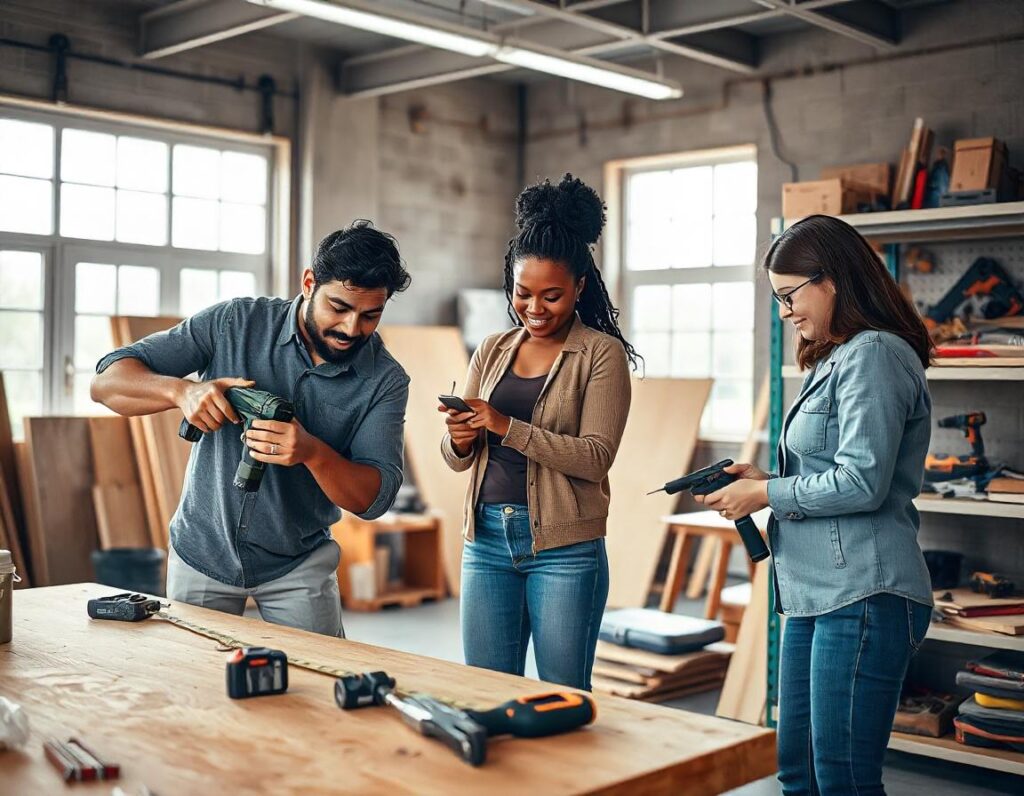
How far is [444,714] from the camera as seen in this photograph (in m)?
1.59

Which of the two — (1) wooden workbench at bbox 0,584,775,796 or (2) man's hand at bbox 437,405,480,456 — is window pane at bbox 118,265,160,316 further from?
(1) wooden workbench at bbox 0,584,775,796

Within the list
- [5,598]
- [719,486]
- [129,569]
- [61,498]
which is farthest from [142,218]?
[719,486]

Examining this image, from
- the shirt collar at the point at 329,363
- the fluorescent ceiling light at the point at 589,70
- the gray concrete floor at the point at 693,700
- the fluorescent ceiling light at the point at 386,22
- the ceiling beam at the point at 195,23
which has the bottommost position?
the gray concrete floor at the point at 693,700

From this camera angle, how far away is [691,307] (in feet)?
23.7

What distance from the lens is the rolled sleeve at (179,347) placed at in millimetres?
2488

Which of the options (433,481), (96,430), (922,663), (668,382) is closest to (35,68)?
(96,430)

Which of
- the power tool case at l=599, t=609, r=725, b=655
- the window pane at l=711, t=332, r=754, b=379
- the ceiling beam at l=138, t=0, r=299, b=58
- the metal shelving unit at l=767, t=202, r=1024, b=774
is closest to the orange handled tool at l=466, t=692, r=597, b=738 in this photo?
the metal shelving unit at l=767, t=202, r=1024, b=774

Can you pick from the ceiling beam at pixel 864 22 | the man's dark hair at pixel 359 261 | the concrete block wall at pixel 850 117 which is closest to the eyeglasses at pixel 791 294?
the man's dark hair at pixel 359 261

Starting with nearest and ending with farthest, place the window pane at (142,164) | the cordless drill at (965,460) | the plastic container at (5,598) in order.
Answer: the plastic container at (5,598)
the cordless drill at (965,460)
the window pane at (142,164)

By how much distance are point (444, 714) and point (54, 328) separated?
497 centimetres

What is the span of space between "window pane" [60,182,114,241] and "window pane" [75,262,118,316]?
159 mm

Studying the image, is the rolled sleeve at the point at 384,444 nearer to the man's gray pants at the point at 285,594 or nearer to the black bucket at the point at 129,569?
the man's gray pants at the point at 285,594

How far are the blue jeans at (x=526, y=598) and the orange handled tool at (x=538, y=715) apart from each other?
84 cm

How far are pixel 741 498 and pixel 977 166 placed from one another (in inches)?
87.3
